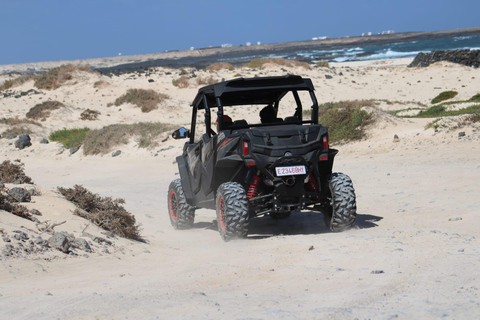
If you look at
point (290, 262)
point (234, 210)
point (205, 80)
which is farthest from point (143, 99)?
point (290, 262)

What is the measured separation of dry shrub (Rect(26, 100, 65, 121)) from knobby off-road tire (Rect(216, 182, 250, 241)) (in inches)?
1002

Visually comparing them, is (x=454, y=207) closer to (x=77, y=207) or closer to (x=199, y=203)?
(x=199, y=203)

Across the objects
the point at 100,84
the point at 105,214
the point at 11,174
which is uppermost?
the point at 100,84

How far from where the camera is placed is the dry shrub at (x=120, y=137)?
23.5 meters

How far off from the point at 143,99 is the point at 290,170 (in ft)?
94.4

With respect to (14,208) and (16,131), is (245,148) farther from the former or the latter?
(16,131)

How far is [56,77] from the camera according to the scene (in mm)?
43562

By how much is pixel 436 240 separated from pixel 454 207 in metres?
3.02

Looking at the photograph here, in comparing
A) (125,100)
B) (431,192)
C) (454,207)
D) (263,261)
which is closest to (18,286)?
(263,261)

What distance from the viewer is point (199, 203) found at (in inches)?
374

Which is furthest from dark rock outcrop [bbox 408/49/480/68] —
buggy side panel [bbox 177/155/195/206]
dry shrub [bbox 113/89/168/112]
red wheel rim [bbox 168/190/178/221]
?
buggy side panel [bbox 177/155/195/206]

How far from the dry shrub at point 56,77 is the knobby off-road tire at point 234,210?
36705 mm

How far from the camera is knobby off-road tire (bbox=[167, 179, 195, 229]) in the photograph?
33.1ft

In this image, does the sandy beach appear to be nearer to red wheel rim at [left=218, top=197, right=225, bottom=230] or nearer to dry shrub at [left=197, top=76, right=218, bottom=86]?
red wheel rim at [left=218, top=197, right=225, bottom=230]
